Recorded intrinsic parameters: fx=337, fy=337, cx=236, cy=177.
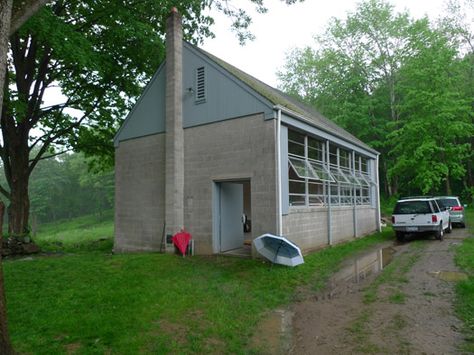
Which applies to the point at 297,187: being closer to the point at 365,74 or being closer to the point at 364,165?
the point at 364,165

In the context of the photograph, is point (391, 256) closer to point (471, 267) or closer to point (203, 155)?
point (471, 267)

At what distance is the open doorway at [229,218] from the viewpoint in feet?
36.6

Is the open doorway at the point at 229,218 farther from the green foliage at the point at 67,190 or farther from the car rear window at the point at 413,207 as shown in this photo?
the green foliage at the point at 67,190

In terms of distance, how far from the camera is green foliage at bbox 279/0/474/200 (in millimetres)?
24266

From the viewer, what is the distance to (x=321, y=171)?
41.5 ft

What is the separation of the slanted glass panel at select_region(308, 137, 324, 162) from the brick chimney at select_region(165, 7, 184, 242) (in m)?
4.98

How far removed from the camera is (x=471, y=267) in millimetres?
8797

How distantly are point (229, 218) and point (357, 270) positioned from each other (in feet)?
14.6

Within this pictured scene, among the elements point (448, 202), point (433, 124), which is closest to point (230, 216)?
point (448, 202)

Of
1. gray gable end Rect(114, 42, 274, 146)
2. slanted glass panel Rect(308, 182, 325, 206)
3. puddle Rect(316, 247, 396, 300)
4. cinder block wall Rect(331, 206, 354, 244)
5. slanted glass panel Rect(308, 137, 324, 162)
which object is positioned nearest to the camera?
puddle Rect(316, 247, 396, 300)

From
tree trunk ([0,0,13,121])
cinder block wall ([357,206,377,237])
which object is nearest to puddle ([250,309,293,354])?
tree trunk ([0,0,13,121])

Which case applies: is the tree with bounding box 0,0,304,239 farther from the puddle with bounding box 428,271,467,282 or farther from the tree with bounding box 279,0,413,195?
the tree with bounding box 279,0,413,195

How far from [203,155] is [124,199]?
4378 millimetres

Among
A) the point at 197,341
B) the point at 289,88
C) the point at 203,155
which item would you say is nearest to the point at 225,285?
the point at 197,341
